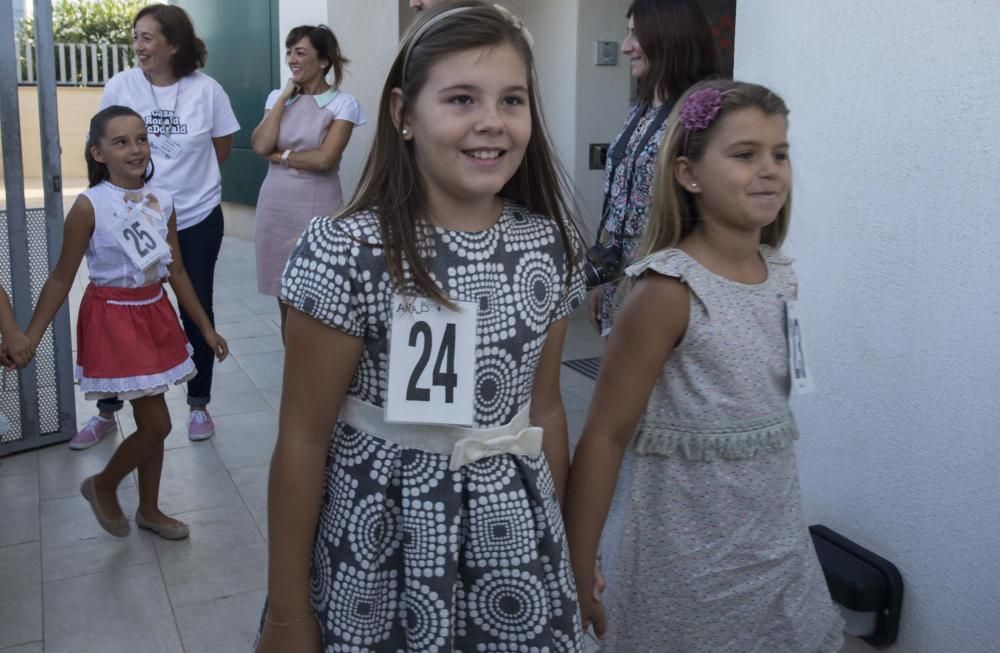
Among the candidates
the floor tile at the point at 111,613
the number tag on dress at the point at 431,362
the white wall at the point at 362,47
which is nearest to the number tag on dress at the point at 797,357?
the number tag on dress at the point at 431,362

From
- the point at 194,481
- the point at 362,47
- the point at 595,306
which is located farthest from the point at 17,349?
the point at 362,47

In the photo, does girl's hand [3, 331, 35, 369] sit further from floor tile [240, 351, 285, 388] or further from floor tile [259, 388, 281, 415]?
floor tile [240, 351, 285, 388]

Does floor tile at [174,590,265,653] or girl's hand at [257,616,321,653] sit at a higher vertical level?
girl's hand at [257,616,321,653]

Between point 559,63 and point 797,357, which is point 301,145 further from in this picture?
point 797,357

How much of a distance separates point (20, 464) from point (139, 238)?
1.50 metres

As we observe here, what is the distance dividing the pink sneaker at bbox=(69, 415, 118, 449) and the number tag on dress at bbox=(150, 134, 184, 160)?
4.21ft

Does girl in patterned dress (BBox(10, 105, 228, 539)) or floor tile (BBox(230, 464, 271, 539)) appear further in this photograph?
floor tile (BBox(230, 464, 271, 539))

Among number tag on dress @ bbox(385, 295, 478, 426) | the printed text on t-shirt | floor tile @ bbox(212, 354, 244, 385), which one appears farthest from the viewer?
floor tile @ bbox(212, 354, 244, 385)

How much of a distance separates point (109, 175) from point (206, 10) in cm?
902

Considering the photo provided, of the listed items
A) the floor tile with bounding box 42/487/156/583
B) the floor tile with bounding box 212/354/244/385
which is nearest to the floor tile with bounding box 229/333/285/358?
the floor tile with bounding box 212/354/244/385

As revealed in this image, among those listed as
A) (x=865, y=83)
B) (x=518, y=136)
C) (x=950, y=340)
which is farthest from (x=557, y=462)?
(x=865, y=83)

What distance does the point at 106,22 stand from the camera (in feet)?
65.5

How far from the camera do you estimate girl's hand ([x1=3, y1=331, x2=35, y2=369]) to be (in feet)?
10.8

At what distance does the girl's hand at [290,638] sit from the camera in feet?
5.36
